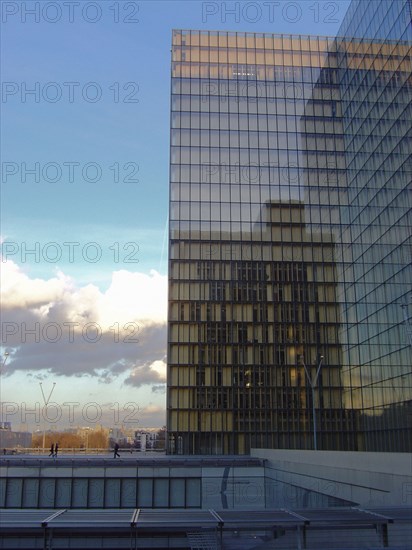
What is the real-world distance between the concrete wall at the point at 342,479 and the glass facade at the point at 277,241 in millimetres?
26288

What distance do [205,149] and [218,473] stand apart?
4481 centimetres

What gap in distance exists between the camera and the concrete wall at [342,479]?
22.4 m

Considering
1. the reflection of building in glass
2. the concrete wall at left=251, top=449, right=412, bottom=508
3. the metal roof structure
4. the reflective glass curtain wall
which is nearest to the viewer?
the metal roof structure

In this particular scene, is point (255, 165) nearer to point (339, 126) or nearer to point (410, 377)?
point (339, 126)

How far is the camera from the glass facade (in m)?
69.1

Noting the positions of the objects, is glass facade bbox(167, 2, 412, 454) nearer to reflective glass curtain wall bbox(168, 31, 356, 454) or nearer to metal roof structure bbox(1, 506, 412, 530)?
reflective glass curtain wall bbox(168, 31, 356, 454)

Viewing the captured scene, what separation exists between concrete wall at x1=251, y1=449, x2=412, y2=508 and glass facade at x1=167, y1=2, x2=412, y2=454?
1035 inches

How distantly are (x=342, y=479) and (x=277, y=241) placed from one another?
52369 mm

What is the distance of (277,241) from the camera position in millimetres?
78312

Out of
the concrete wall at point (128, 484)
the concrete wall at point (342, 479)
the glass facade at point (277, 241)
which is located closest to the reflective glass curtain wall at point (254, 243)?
the glass facade at point (277, 241)

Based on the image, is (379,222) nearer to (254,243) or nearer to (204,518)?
(254,243)

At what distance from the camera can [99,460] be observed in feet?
156

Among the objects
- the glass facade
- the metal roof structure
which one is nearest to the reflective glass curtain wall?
the glass facade

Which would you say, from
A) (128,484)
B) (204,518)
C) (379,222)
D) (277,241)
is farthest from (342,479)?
(277,241)
